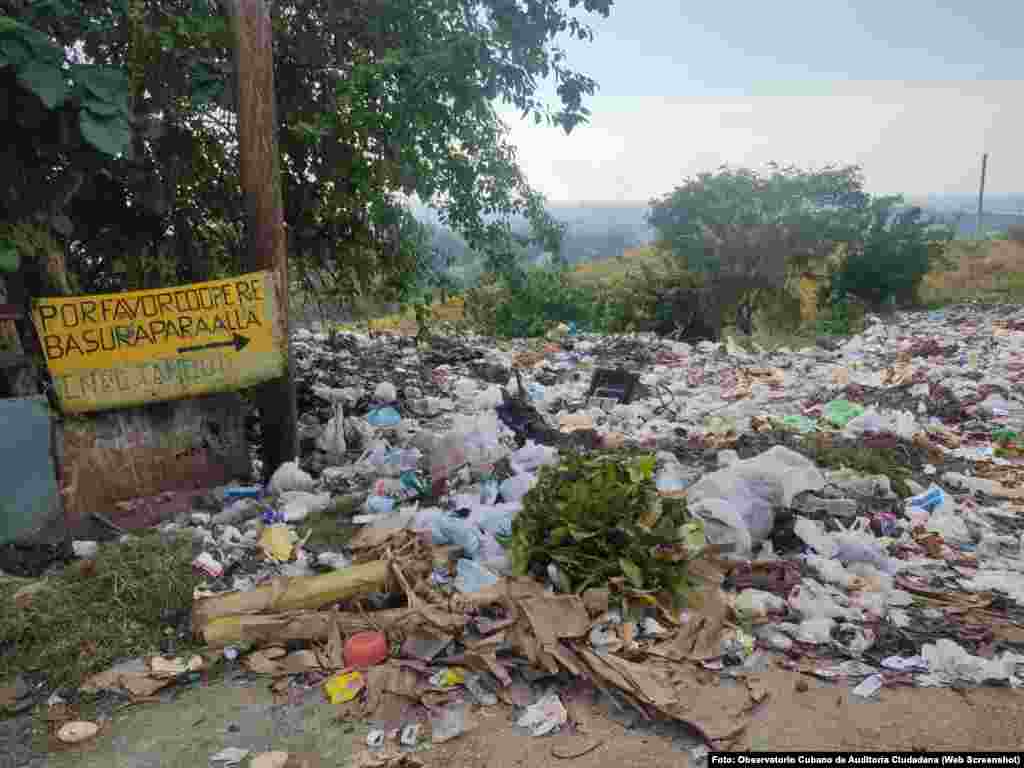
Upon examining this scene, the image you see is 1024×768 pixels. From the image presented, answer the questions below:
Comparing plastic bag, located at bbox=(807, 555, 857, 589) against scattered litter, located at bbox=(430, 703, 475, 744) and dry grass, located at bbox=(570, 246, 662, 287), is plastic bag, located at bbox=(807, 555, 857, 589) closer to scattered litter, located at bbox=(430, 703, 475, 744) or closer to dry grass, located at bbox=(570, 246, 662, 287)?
scattered litter, located at bbox=(430, 703, 475, 744)

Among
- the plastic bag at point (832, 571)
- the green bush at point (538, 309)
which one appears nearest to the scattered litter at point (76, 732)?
the plastic bag at point (832, 571)

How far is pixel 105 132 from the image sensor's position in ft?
10.7

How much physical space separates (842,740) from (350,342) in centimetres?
658

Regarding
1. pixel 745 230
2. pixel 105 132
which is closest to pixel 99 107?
pixel 105 132

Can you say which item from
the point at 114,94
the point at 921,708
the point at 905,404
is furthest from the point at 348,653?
the point at 905,404

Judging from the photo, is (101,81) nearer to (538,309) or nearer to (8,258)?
(8,258)

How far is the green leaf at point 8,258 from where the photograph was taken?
341cm

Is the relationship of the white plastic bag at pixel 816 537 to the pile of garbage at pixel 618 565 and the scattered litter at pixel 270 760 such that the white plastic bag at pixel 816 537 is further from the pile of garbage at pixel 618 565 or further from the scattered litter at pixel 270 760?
the scattered litter at pixel 270 760

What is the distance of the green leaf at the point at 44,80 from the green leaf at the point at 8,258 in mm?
750

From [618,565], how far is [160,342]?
8.42 feet

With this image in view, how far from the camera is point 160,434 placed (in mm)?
3988

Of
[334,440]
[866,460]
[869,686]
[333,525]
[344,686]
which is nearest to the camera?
[869,686]

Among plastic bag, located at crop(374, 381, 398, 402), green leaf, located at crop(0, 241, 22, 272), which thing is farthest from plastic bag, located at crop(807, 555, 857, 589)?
green leaf, located at crop(0, 241, 22, 272)

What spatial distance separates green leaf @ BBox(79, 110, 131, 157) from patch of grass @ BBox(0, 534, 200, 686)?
5.69 ft
